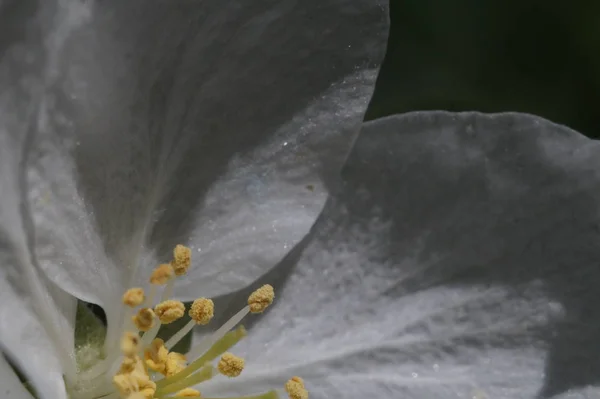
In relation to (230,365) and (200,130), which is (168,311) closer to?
(230,365)

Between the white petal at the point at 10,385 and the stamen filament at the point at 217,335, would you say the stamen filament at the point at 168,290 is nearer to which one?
the stamen filament at the point at 217,335

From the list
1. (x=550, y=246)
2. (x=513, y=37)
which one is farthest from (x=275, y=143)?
(x=513, y=37)

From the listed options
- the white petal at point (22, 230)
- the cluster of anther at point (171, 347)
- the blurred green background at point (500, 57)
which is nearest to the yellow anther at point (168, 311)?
the cluster of anther at point (171, 347)

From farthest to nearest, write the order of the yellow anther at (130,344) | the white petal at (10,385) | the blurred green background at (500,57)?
the blurred green background at (500,57) → the yellow anther at (130,344) → the white petal at (10,385)

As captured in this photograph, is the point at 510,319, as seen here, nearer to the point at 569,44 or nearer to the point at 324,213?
the point at 324,213

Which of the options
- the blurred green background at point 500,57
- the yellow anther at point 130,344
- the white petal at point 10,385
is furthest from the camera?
the blurred green background at point 500,57
